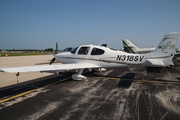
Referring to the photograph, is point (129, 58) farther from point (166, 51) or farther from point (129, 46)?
point (129, 46)

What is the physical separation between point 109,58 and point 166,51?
3.40 meters

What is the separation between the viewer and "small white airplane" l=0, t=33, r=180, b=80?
235 inches

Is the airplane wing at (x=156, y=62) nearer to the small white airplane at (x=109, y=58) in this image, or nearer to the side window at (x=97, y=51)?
the small white airplane at (x=109, y=58)

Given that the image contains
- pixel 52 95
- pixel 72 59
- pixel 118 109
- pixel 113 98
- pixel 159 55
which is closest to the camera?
pixel 118 109

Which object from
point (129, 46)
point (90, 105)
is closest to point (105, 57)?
point (90, 105)

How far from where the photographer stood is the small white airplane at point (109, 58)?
5969 mm

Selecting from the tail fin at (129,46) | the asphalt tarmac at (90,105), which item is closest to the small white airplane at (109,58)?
the asphalt tarmac at (90,105)

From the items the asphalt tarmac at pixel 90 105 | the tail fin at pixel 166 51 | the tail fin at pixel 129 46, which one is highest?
the tail fin at pixel 129 46

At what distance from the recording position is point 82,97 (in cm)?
448

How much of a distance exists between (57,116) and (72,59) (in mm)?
5497

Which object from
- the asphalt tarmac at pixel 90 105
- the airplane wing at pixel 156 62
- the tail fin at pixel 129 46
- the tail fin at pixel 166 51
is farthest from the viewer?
the tail fin at pixel 129 46

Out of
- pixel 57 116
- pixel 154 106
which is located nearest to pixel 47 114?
pixel 57 116

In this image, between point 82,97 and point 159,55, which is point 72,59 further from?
point 159,55

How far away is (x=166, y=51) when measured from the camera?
20.0 ft
